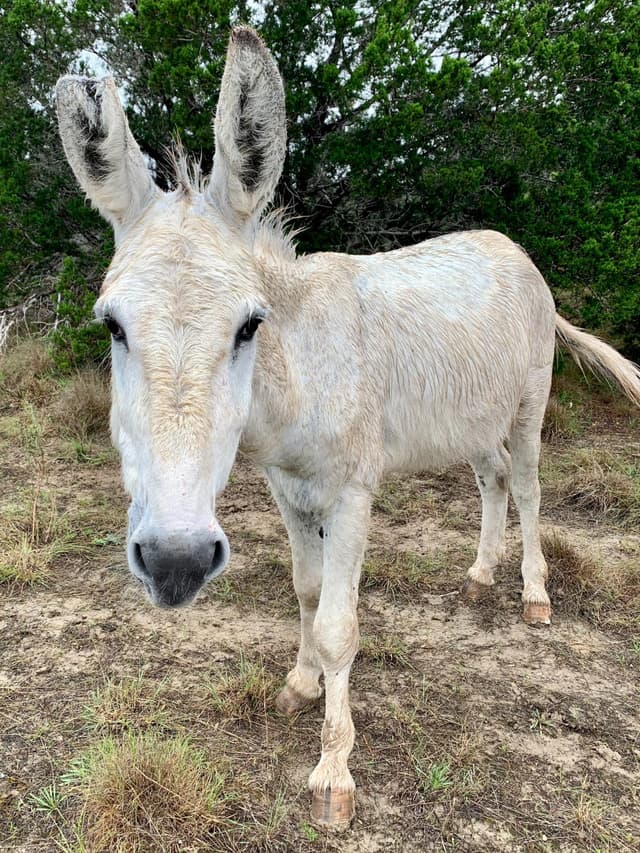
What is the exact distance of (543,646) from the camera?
10.2 ft

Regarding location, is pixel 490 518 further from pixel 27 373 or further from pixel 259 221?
pixel 27 373

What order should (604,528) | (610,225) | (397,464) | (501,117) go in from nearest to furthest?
1. (397,464)
2. (604,528)
3. (501,117)
4. (610,225)

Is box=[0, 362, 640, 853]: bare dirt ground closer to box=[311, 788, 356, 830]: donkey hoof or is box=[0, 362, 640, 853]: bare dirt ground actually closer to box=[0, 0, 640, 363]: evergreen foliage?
box=[311, 788, 356, 830]: donkey hoof

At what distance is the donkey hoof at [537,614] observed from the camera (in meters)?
3.33

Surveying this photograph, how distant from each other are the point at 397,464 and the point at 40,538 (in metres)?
2.54

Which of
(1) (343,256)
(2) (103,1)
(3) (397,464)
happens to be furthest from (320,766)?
(2) (103,1)

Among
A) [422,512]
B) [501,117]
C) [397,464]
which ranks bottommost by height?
[422,512]

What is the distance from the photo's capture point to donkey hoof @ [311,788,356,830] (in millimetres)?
2070

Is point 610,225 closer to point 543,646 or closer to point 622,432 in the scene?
point 622,432

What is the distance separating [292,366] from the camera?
2068 mm

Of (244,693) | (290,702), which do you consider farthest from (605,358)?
(244,693)

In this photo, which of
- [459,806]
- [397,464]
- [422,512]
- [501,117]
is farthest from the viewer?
[501,117]

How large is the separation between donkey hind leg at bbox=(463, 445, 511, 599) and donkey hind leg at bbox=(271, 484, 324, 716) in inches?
50.4

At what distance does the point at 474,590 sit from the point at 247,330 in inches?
102
